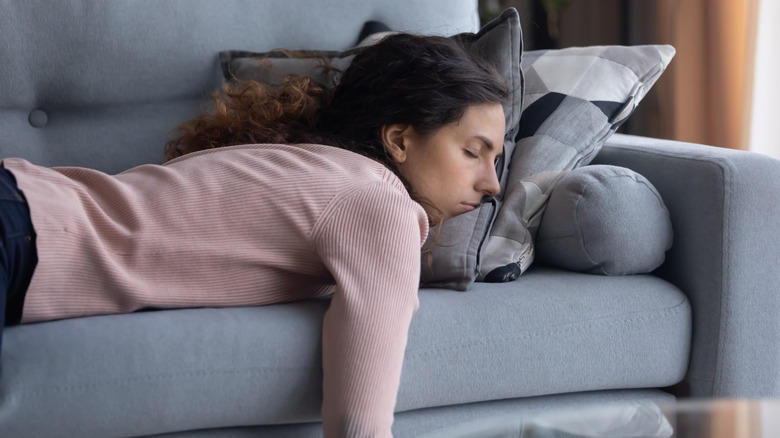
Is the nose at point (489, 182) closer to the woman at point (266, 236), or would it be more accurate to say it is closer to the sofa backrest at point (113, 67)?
the woman at point (266, 236)

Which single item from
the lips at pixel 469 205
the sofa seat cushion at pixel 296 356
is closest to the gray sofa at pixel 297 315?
the sofa seat cushion at pixel 296 356

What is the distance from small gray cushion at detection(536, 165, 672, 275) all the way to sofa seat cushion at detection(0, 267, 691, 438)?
37 mm

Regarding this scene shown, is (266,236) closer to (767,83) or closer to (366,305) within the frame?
(366,305)

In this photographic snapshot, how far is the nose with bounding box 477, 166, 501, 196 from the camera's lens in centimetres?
133

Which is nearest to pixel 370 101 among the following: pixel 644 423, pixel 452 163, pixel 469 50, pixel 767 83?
pixel 452 163

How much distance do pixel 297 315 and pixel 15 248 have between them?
0.37 metres

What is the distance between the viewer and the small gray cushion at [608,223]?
1.26 m

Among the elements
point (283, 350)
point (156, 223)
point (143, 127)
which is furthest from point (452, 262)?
point (143, 127)

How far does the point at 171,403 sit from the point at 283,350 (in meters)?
0.15

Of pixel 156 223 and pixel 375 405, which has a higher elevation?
pixel 156 223

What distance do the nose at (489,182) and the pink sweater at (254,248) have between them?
0.70 ft

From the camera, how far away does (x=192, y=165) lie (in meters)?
1.17

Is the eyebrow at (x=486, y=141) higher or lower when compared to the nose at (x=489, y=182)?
higher

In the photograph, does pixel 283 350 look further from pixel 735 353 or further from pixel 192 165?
pixel 735 353
